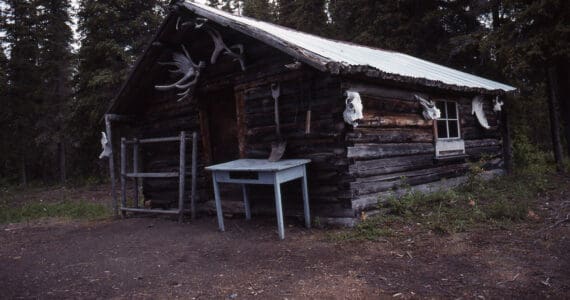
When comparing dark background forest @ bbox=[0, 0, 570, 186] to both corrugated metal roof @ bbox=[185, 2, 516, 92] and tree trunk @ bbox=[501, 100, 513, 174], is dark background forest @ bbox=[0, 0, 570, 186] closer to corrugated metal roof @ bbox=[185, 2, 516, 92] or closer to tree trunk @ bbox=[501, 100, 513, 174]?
tree trunk @ bbox=[501, 100, 513, 174]

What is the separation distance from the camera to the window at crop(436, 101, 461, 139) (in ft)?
31.0

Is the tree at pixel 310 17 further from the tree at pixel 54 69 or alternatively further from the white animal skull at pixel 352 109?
the white animal skull at pixel 352 109

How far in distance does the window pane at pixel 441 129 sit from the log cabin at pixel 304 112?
35mm

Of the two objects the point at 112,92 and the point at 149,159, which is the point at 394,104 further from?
the point at 112,92

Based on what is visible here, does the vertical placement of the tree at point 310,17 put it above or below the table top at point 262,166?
above

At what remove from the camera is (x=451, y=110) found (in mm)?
9781

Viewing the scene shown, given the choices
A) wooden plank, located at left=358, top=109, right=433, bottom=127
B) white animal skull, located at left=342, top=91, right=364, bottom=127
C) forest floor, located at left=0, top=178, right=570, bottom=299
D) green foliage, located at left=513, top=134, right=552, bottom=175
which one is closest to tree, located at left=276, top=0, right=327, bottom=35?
green foliage, located at left=513, top=134, right=552, bottom=175

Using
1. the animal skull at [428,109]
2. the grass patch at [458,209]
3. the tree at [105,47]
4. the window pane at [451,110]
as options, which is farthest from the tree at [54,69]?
the grass patch at [458,209]

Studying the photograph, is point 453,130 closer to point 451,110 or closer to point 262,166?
point 451,110

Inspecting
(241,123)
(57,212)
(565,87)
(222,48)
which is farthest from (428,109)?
(57,212)

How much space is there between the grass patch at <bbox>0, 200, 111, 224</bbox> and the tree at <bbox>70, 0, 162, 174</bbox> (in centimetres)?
505

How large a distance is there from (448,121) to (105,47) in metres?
13.8

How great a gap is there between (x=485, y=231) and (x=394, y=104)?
312 centimetres

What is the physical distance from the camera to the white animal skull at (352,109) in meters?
6.43
